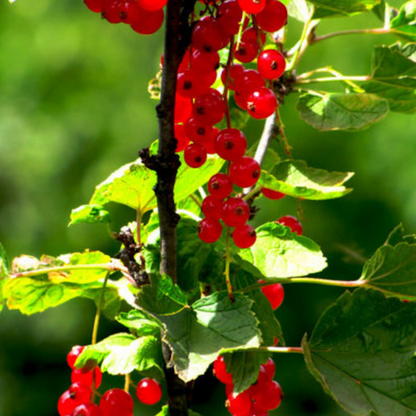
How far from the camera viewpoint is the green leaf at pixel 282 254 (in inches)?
31.6

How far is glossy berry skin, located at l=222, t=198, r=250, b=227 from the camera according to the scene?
2.45 ft

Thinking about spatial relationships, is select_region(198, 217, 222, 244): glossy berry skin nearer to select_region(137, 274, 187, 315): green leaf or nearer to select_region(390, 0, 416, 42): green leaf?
select_region(137, 274, 187, 315): green leaf

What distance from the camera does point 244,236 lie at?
764mm

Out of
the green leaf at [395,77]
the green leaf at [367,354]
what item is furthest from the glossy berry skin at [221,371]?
the green leaf at [395,77]

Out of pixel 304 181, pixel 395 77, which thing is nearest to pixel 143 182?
pixel 304 181

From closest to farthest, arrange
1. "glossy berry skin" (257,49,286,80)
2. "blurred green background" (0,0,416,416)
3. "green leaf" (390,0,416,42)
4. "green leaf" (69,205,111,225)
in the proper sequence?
"glossy berry skin" (257,49,286,80) < "green leaf" (69,205,111,225) < "green leaf" (390,0,416,42) < "blurred green background" (0,0,416,416)

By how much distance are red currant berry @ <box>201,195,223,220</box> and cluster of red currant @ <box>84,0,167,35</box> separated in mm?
207

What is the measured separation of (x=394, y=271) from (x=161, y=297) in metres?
0.28

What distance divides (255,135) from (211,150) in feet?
6.68

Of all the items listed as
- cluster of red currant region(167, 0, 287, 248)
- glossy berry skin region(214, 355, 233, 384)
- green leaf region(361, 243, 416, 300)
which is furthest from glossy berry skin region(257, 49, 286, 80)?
glossy berry skin region(214, 355, 233, 384)

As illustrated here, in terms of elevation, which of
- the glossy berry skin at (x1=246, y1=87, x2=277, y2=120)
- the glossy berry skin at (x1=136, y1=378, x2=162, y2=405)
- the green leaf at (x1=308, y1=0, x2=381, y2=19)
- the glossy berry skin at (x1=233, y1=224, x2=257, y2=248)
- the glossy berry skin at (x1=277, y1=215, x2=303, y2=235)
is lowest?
the glossy berry skin at (x1=136, y1=378, x2=162, y2=405)

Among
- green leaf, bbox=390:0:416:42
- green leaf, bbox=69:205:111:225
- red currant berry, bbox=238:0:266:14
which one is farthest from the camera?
green leaf, bbox=390:0:416:42

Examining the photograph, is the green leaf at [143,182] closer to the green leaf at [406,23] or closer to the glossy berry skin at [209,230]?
the glossy berry skin at [209,230]

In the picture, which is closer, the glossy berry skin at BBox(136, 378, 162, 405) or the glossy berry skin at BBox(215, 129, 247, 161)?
the glossy berry skin at BBox(215, 129, 247, 161)
